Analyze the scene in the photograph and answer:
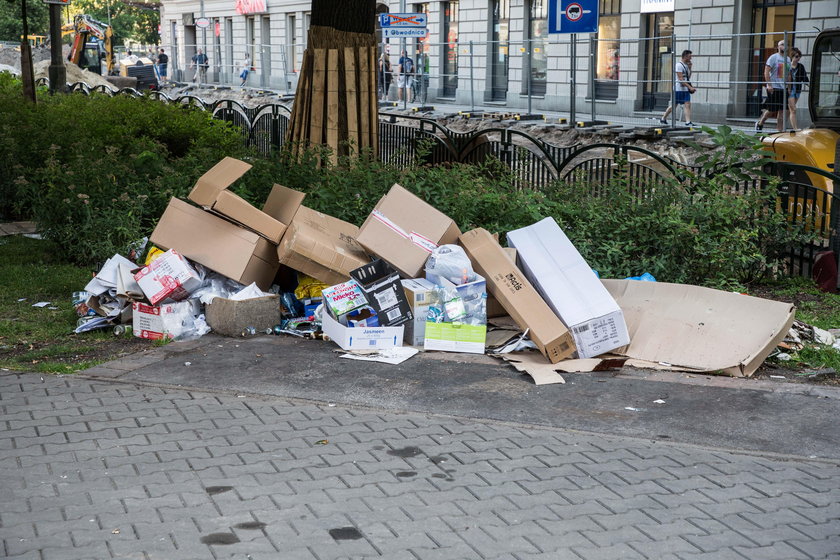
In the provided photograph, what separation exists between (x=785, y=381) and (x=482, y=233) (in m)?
2.27

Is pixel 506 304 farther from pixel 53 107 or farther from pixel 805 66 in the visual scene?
pixel 805 66

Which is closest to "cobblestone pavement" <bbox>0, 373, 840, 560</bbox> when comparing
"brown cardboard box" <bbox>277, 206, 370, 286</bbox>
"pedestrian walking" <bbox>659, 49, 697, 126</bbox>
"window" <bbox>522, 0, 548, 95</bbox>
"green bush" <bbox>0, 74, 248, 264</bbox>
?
"brown cardboard box" <bbox>277, 206, 370, 286</bbox>

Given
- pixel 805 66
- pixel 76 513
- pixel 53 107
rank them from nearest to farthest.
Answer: pixel 76 513
pixel 53 107
pixel 805 66

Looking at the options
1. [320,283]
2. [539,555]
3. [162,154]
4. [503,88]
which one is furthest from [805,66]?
[539,555]

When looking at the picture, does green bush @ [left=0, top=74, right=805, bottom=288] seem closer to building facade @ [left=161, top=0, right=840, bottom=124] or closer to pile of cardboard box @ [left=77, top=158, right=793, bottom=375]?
pile of cardboard box @ [left=77, top=158, right=793, bottom=375]

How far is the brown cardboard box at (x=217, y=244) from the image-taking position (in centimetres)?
725

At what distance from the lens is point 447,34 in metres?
35.9

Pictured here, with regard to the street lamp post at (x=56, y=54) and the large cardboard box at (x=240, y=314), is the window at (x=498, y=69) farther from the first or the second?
the large cardboard box at (x=240, y=314)

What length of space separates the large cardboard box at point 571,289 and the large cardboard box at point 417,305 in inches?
29.9

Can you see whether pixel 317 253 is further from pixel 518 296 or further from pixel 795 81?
pixel 795 81

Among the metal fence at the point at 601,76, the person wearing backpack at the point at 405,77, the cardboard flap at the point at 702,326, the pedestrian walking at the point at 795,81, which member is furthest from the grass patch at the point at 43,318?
the person wearing backpack at the point at 405,77

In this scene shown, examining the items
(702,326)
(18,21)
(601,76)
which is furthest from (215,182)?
(18,21)

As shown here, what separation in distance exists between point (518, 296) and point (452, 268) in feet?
1.61

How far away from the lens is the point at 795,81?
18.3 m
